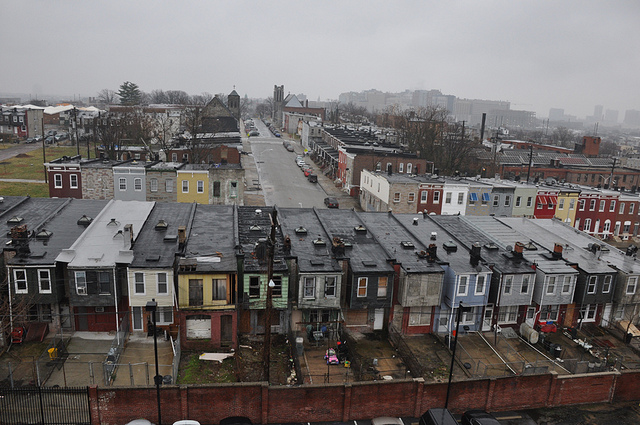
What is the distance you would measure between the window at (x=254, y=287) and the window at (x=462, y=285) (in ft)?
43.6

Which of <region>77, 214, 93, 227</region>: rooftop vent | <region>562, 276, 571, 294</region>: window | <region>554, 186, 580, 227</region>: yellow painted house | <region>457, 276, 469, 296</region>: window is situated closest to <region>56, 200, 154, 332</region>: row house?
<region>77, 214, 93, 227</region>: rooftop vent

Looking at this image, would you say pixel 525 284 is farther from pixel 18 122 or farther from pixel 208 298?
pixel 18 122

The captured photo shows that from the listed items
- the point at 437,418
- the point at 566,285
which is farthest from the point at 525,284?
the point at 437,418

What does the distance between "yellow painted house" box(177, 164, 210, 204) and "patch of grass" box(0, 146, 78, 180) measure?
31.9 metres

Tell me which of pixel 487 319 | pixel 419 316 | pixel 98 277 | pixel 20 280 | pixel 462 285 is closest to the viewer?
pixel 20 280

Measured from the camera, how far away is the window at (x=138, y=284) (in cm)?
2884

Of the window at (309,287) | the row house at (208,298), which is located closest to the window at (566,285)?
the window at (309,287)

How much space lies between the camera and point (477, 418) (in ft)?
78.0

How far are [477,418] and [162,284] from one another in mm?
19019

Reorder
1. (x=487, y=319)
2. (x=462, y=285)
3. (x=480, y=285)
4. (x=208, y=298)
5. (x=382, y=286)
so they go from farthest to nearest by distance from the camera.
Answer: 1. (x=487, y=319)
2. (x=480, y=285)
3. (x=462, y=285)
4. (x=382, y=286)
5. (x=208, y=298)

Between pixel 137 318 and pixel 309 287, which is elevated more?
pixel 309 287

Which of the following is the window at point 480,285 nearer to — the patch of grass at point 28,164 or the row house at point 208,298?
the row house at point 208,298

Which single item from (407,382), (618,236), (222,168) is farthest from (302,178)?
(407,382)

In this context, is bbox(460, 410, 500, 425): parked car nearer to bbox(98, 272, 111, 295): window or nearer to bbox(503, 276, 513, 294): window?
bbox(503, 276, 513, 294): window
